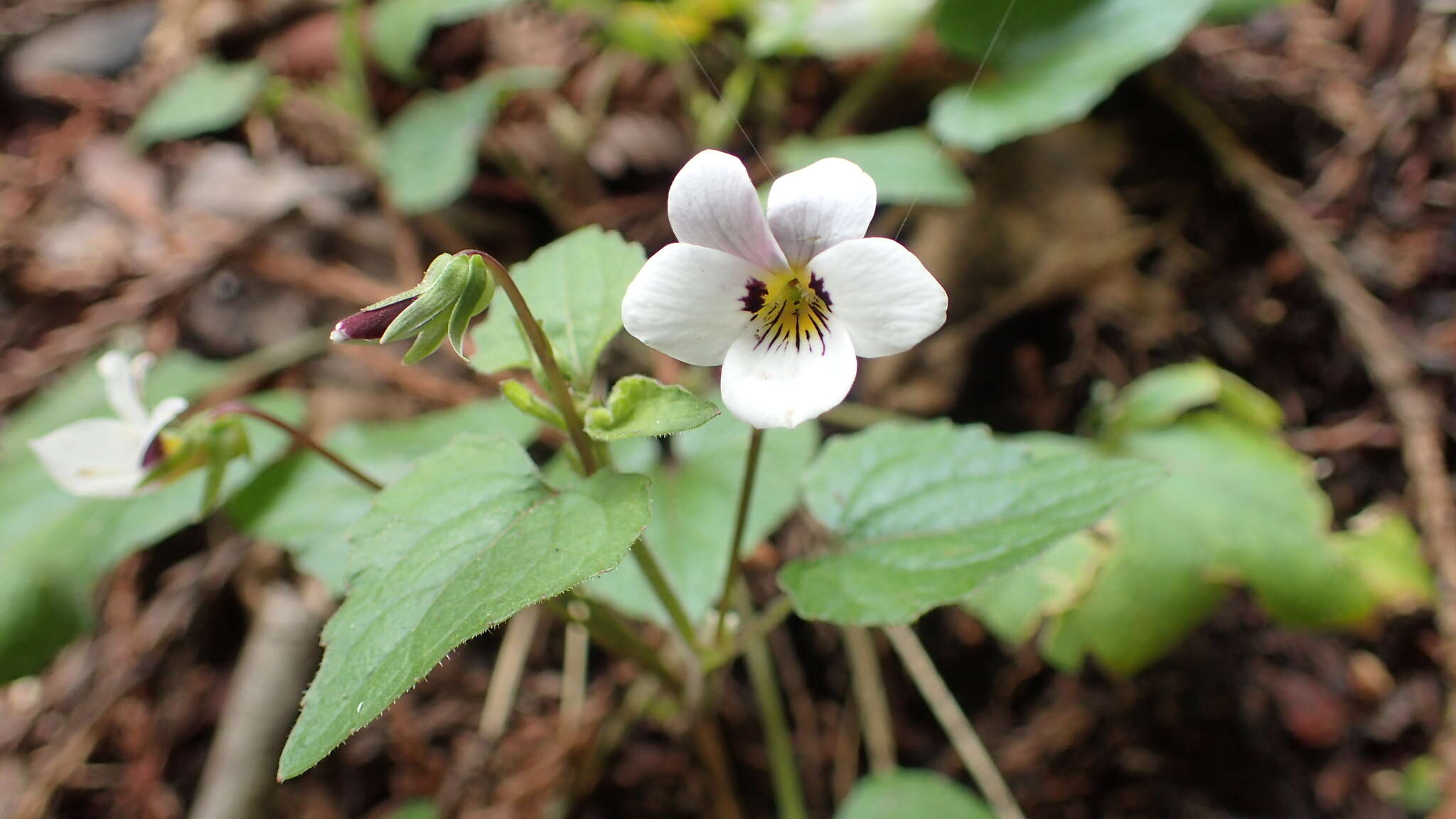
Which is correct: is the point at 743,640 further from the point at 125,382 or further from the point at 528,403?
the point at 125,382

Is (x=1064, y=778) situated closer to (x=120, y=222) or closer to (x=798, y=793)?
(x=798, y=793)

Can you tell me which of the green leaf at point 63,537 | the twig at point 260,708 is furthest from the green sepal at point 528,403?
the twig at point 260,708

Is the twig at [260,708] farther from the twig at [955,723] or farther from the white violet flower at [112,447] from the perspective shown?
the twig at [955,723]

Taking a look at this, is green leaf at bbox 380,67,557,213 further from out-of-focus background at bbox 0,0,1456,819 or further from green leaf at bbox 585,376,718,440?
green leaf at bbox 585,376,718,440

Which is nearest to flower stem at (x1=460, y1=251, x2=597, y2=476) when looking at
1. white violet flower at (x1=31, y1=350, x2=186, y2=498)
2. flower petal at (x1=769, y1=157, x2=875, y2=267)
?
flower petal at (x1=769, y1=157, x2=875, y2=267)

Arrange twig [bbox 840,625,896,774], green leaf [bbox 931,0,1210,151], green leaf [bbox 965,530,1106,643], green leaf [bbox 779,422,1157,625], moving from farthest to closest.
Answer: green leaf [bbox 931,0,1210,151] < twig [bbox 840,625,896,774] < green leaf [bbox 965,530,1106,643] < green leaf [bbox 779,422,1157,625]

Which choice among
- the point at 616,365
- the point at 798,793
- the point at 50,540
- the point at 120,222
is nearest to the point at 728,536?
the point at 798,793
